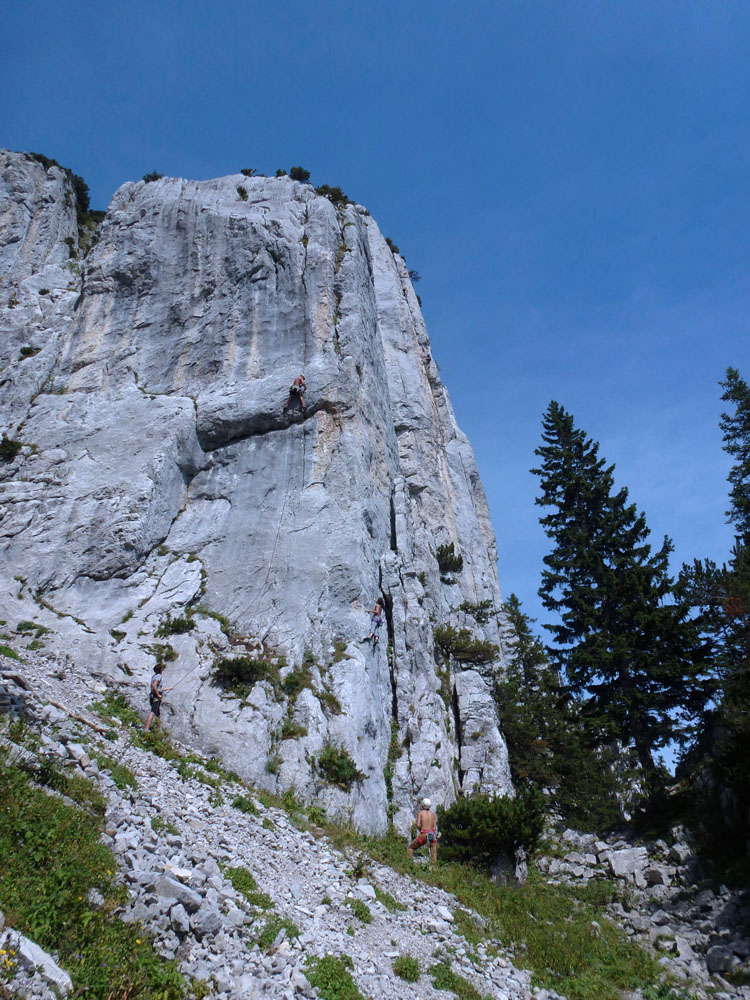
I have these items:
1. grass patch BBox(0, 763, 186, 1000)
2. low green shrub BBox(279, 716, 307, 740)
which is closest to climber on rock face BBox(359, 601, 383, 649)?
low green shrub BBox(279, 716, 307, 740)

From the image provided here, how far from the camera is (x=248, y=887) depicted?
8.91 meters

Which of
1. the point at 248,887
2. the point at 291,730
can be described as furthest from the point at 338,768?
the point at 248,887

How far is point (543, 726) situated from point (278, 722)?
14.9m

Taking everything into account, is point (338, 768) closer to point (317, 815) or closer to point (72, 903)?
point (317, 815)

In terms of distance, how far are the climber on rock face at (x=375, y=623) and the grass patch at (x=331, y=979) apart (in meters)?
12.7

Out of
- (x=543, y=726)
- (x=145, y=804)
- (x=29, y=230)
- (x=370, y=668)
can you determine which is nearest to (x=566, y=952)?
(x=145, y=804)

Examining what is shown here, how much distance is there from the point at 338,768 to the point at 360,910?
667 cm

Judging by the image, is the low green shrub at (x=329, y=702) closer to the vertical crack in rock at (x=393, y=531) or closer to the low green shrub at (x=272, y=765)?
the low green shrub at (x=272, y=765)

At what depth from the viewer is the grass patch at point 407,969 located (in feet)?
27.2

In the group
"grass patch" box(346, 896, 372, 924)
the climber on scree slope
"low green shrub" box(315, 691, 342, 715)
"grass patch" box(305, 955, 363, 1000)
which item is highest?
the climber on scree slope

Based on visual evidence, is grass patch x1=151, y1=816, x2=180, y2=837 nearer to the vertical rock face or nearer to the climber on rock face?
the vertical rock face

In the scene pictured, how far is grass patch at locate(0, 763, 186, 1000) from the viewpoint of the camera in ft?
19.2

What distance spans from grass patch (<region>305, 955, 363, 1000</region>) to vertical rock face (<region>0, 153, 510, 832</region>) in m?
7.70

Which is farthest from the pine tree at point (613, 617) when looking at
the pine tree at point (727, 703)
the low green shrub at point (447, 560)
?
the low green shrub at point (447, 560)
